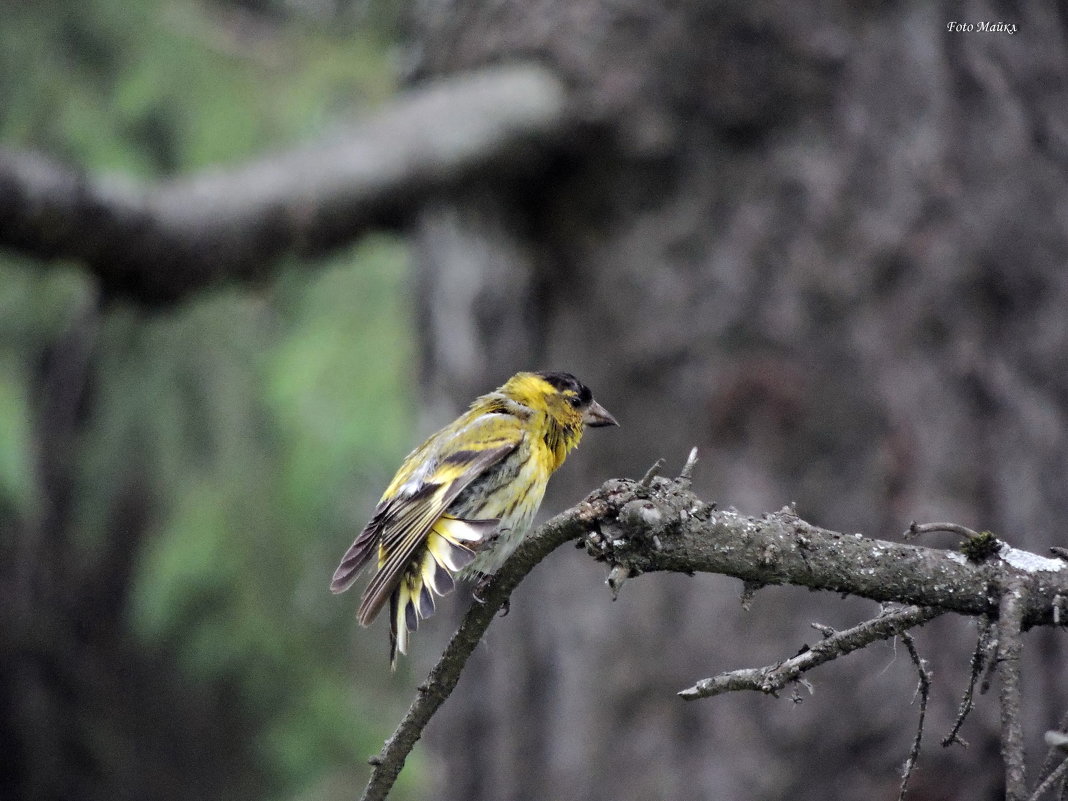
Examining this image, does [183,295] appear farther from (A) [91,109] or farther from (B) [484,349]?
(A) [91,109]

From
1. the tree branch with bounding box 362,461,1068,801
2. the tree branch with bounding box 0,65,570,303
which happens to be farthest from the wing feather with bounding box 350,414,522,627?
the tree branch with bounding box 0,65,570,303

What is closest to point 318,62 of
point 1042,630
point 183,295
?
point 183,295

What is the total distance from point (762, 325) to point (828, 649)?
3227mm

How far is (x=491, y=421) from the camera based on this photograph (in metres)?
3.19

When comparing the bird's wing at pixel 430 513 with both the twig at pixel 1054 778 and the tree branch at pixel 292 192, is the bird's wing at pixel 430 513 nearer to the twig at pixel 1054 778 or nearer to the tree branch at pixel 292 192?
the twig at pixel 1054 778

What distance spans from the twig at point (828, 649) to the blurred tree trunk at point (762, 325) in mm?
3001

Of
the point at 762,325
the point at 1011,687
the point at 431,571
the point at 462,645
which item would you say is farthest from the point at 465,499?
the point at 762,325

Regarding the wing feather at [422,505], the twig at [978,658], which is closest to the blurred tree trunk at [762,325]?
the wing feather at [422,505]

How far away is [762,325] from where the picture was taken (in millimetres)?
4895

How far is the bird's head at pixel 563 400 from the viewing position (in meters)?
3.36

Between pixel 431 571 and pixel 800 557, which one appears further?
pixel 431 571

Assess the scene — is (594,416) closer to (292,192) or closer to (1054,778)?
(292,192)

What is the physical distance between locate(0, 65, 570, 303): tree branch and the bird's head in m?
1.67

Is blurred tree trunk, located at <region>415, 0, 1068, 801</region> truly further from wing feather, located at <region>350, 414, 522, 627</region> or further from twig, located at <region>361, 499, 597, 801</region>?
twig, located at <region>361, 499, 597, 801</region>
